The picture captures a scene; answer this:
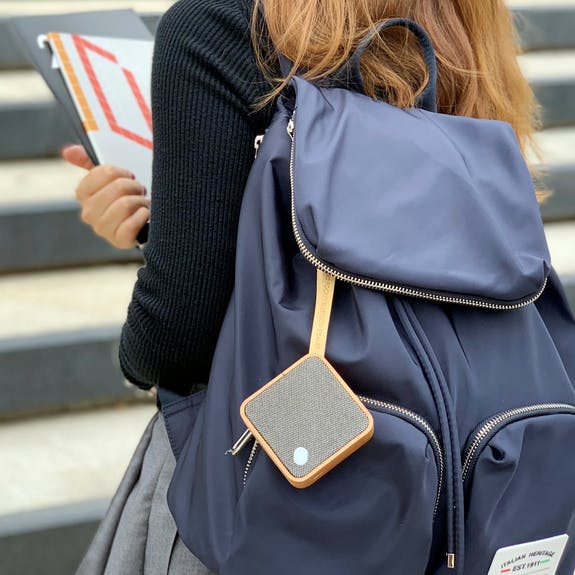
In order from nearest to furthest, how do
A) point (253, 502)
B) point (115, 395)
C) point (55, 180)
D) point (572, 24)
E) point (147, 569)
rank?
point (253, 502) → point (147, 569) → point (115, 395) → point (55, 180) → point (572, 24)

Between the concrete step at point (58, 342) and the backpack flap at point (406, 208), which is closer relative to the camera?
the backpack flap at point (406, 208)

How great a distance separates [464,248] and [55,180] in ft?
5.75

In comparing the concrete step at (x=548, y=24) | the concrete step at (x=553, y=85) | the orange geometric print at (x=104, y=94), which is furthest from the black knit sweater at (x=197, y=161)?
the concrete step at (x=548, y=24)

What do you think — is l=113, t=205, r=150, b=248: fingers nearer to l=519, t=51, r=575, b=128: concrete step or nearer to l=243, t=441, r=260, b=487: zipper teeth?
l=243, t=441, r=260, b=487: zipper teeth

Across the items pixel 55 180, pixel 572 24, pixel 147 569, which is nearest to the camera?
pixel 147 569

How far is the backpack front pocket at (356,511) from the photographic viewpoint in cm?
95

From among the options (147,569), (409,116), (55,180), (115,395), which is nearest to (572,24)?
(55,180)

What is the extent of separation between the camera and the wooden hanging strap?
966 millimetres

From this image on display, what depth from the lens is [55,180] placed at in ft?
8.25

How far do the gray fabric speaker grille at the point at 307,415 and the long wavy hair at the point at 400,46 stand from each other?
322 millimetres

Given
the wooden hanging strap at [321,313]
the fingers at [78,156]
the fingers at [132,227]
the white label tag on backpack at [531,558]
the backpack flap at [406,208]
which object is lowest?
the white label tag on backpack at [531,558]

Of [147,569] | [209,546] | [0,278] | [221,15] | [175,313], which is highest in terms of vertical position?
[221,15]

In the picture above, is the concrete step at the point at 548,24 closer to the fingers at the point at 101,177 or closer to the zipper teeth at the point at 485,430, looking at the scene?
the fingers at the point at 101,177

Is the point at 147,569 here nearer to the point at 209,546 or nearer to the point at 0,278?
the point at 209,546
